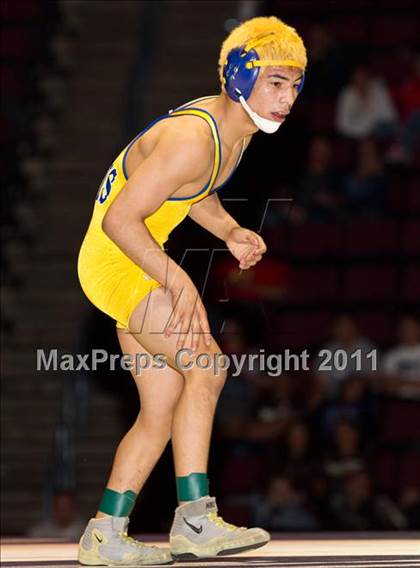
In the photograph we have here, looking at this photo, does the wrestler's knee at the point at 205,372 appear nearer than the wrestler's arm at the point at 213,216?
Yes

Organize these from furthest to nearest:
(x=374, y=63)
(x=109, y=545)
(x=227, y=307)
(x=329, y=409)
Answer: (x=374, y=63)
(x=227, y=307)
(x=329, y=409)
(x=109, y=545)

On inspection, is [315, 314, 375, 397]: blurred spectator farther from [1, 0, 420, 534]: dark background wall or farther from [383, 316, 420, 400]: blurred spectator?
[383, 316, 420, 400]: blurred spectator

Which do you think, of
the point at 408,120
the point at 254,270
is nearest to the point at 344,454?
the point at 254,270

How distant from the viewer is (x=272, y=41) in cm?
428

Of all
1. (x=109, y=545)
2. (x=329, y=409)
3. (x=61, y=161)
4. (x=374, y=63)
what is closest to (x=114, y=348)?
(x=329, y=409)

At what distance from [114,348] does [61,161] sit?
2591 millimetres

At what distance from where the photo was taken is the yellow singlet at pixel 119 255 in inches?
171

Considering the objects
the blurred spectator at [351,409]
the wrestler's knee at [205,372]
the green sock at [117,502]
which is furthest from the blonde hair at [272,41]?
the blurred spectator at [351,409]

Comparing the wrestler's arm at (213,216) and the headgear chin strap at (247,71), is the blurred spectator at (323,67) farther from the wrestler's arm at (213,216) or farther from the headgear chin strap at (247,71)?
the headgear chin strap at (247,71)

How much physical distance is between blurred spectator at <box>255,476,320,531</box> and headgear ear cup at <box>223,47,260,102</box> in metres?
4.32

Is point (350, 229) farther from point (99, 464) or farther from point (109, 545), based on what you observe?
point (109, 545)

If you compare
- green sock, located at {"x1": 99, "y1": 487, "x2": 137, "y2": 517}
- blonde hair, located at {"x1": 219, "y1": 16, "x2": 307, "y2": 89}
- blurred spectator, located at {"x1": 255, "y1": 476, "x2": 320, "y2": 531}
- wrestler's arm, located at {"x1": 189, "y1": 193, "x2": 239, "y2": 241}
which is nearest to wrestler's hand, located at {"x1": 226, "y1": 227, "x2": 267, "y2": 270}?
wrestler's arm, located at {"x1": 189, "y1": 193, "x2": 239, "y2": 241}

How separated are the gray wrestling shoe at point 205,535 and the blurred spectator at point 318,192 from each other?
5.76m

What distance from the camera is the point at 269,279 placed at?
966cm
